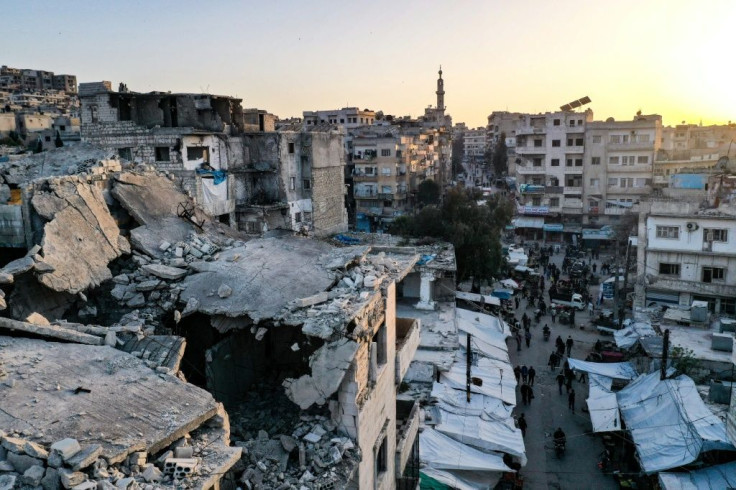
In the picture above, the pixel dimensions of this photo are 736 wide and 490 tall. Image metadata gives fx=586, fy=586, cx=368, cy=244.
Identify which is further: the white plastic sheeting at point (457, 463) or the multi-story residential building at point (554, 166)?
the multi-story residential building at point (554, 166)

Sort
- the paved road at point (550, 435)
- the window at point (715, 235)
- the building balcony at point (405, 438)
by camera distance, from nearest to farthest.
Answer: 1. the building balcony at point (405, 438)
2. the paved road at point (550, 435)
3. the window at point (715, 235)

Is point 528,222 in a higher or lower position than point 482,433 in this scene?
higher

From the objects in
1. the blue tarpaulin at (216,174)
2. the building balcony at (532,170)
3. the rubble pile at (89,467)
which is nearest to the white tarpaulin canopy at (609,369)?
the blue tarpaulin at (216,174)

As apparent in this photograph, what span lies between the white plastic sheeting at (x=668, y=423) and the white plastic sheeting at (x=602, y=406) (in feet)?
0.90

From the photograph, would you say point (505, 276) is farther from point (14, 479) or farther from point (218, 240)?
point (14, 479)

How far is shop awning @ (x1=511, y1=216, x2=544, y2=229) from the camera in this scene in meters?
51.2

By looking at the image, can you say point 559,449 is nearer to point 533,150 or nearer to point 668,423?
point 668,423

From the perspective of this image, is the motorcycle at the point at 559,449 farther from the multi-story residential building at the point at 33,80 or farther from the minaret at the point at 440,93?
the multi-story residential building at the point at 33,80

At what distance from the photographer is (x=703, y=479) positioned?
45.0 feet

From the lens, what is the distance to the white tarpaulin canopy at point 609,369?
20.5 meters

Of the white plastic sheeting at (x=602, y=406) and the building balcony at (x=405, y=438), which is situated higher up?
the building balcony at (x=405, y=438)

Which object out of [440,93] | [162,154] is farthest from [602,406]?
[440,93]

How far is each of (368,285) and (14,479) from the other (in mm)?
5628

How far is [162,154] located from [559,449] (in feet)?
66.8
